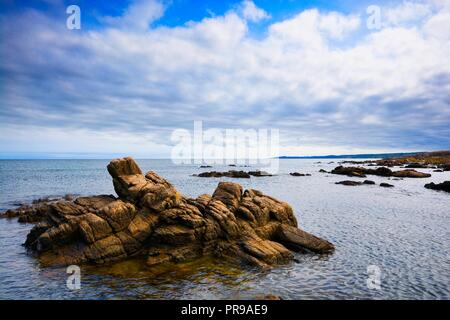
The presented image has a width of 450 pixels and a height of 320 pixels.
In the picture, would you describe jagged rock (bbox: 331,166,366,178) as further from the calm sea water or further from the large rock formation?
the large rock formation

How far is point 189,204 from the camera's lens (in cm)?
2908

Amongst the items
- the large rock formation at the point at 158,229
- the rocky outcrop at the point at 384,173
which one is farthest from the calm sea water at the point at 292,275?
the rocky outcrop at the point at 384,173

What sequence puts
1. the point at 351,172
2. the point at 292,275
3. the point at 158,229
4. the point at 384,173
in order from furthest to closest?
the point at 351,172 → the point at 384,173 → the point at 158,229 → the point at 292,275

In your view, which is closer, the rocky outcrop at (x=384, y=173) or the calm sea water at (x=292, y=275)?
the calm sea water at (x=292, y=275)

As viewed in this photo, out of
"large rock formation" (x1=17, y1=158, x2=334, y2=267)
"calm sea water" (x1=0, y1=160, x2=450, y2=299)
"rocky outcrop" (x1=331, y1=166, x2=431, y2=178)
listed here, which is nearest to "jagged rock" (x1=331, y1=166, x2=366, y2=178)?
"rocky outcrop" (x1=331, y1=166, x2=431, y2=178)

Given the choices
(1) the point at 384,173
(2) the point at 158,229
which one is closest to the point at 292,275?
(2) the point at 158,229

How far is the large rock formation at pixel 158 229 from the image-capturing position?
2441 centimetres

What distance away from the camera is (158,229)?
2586 centimetres

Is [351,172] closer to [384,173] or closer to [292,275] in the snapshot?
[384,173]

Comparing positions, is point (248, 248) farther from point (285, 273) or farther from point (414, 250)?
point (414, 250)

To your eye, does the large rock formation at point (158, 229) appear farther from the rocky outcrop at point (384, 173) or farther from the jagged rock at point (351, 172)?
the jagged rock at point (351, 172)

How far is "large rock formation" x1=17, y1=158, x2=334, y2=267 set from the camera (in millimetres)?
→ 24406

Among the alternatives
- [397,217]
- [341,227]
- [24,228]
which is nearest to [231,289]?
[341,227]
